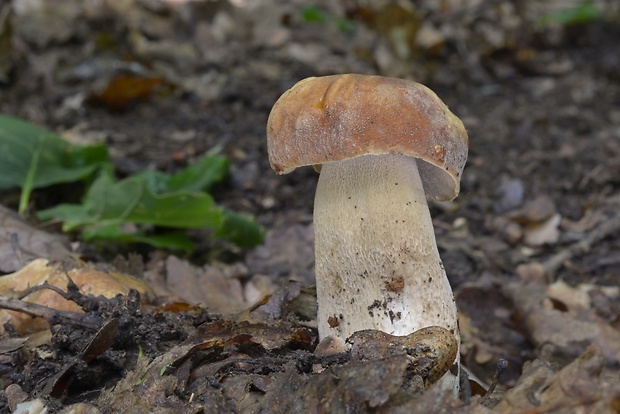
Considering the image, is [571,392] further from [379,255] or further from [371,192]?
[371,192]

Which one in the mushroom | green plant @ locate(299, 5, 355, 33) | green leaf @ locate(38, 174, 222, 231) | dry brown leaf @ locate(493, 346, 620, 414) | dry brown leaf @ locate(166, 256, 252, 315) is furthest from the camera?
green plant @ locate(299, 5, 355, 33)

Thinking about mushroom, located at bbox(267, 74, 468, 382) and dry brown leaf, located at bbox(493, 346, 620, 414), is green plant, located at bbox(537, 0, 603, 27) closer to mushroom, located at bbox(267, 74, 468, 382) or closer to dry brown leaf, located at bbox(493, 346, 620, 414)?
mushroom, located at bbox(267, 74, 468, 382)

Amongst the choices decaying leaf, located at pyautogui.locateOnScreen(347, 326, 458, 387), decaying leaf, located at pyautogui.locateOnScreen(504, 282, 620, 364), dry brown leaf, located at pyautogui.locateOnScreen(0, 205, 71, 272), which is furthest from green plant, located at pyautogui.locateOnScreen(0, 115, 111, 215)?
decaying leaf, located at pyautogui.locateOnScreen(504, 282, 620, 364)

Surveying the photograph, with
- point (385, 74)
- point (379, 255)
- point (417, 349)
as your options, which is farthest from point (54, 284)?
point (385, 74)

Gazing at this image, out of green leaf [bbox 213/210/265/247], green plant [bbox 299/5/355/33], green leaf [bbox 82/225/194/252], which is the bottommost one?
green plant [bbox 299/5/355/33]

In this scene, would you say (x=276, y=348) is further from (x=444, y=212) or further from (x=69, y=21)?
(x=69, y=21)

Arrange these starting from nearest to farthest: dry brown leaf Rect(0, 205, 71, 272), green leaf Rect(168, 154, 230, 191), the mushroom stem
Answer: the mushroom stem → dry brown leaf Rect(0, 205, 71, 272) → green leaf Rect(168, 154, 230, 191)

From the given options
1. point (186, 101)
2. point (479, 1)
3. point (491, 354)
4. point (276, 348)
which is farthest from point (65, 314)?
point (479, 1)
